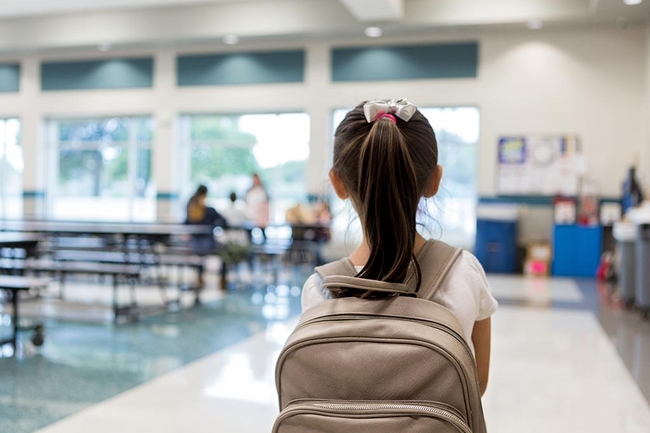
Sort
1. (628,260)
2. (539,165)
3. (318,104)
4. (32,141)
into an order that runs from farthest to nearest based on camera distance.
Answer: (32,141) < (318,104) < (539,165) < (628,260)

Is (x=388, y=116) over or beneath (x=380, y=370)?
over

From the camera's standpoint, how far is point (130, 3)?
1060 centimetres

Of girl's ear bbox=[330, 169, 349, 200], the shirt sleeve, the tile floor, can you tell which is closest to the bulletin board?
the tile floor

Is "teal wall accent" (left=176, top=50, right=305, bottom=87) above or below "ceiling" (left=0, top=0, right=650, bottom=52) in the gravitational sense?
below

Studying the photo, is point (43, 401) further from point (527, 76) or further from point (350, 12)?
point (527, 76)

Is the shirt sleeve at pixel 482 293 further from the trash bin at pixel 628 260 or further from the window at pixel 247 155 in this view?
the window at pixel 247 155

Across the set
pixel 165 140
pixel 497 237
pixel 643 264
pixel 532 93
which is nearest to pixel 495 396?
pixel 643 264

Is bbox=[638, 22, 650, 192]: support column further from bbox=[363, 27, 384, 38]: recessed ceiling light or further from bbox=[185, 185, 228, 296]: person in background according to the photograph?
bbox=[185, 185, 228, 296]: person in background

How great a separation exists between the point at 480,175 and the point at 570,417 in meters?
7.50

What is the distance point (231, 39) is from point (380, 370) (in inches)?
412

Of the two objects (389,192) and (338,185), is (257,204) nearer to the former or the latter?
(338,185)

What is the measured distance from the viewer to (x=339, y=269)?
1111 mm

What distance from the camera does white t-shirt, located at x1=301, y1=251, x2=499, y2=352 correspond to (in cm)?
112

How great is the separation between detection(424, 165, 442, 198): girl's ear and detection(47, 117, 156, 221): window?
11.1 m
